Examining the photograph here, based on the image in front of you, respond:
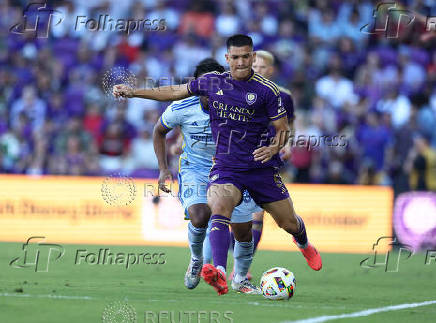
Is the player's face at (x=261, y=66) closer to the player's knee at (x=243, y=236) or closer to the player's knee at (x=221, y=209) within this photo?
the player's knee at (x=243, y=236)

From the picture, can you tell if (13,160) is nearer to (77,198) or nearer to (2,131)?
(2,131)

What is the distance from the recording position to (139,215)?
15930mm

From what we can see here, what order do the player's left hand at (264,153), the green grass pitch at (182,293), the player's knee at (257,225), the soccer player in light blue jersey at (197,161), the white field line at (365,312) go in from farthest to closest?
the player's knee at (257,225) < the soccer player in light blue jersey at (197,161) < the player's left hand at (264,153) < the green grass pitch at (182,293) < the white field line at (365,312)

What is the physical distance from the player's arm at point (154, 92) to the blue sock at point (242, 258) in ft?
5.87

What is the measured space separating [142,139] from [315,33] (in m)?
5.07

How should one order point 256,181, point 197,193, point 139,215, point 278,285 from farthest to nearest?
1. point 139,215
2. point 197,193
3. point 256,181
4. point 278,285

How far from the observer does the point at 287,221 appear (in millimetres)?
8461

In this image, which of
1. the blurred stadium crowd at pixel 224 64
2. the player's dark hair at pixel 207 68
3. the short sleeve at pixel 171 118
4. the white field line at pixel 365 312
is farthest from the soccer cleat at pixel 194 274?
the blurred stadium crowd at pixel 224 64

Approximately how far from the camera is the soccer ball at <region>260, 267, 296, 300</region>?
317 inches

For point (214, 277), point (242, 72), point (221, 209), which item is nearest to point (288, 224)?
point (221, 209)

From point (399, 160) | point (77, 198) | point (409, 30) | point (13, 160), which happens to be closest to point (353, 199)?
point (399, 160)

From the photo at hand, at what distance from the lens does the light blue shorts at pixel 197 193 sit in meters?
8.67

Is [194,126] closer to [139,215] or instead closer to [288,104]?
[288,104]

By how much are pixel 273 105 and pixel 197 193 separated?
1.27 meters
